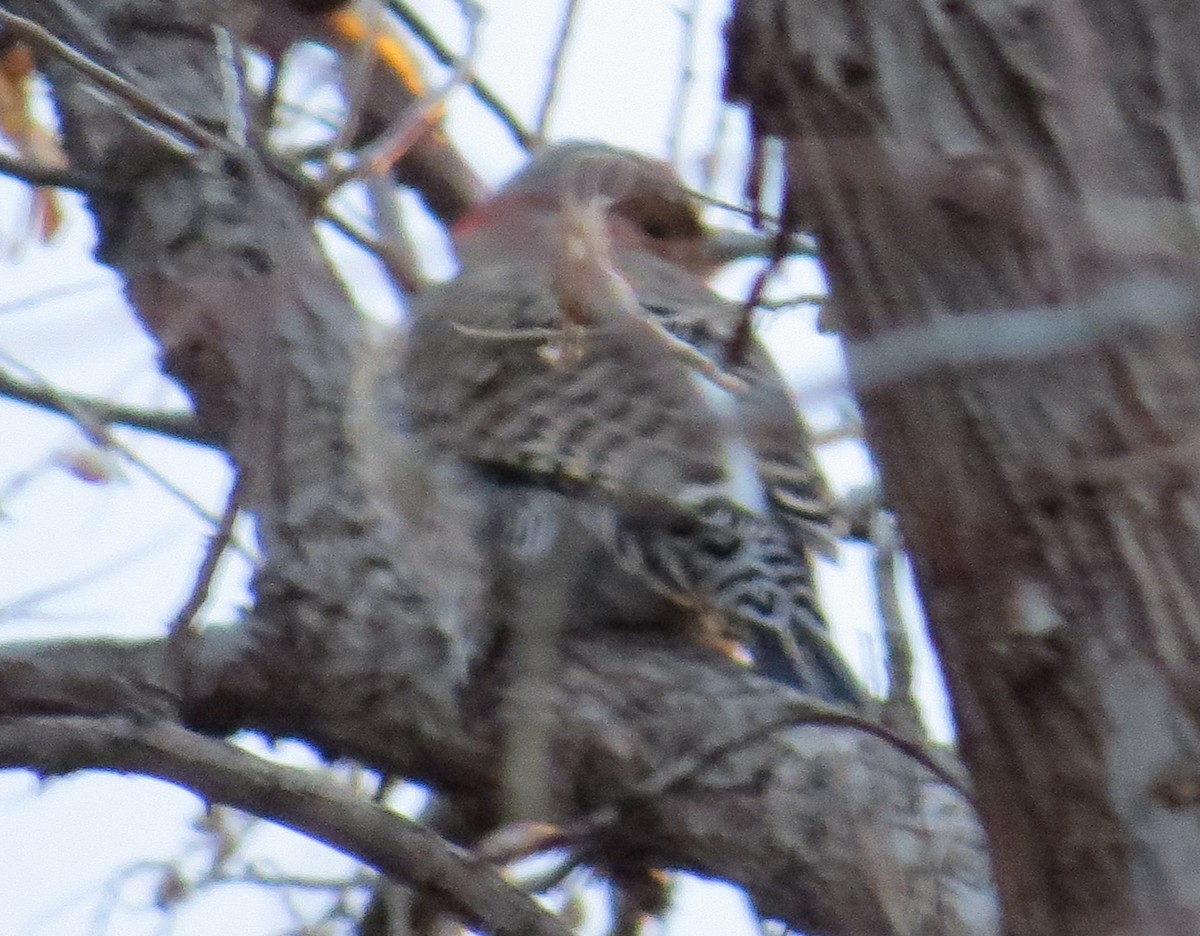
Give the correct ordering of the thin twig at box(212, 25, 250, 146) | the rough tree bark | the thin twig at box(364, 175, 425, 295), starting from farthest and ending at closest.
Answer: the thin twig at box(364, 175, 425, 295)
the thin twig at box(212, 25, 250, 146)
the rough tree bark

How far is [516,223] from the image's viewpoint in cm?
590

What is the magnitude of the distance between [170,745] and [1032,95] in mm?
1307

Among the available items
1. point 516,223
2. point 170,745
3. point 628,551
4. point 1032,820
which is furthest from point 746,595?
point 1032,820

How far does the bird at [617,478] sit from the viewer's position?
4617mm

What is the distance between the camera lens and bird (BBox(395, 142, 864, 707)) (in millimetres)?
4617

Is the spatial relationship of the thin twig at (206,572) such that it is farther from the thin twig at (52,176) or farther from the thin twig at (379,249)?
the thin twig at (52,176)

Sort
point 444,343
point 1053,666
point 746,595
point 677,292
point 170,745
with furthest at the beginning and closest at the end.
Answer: point 677,292, point 444,343, point 746,595, point 170,745, point 1053,666

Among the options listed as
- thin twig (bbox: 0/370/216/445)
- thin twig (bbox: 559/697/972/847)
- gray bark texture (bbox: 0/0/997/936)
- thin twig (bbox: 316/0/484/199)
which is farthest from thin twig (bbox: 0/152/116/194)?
thin twig (bbox: 559/697/972/847)

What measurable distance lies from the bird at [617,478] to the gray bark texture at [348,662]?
288mm

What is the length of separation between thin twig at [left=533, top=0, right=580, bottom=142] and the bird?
36.6 inches

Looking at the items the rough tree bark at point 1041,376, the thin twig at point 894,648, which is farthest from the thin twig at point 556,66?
the rough tree bark at point 1041,376

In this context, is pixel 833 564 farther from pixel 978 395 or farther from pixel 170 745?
pixel 978 395

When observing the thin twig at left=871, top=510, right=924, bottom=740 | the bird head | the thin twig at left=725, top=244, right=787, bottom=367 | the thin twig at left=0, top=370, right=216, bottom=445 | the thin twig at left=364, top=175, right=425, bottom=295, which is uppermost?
the bird head

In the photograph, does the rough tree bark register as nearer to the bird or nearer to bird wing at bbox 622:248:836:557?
bird wing at bbox 622:248:836:557
